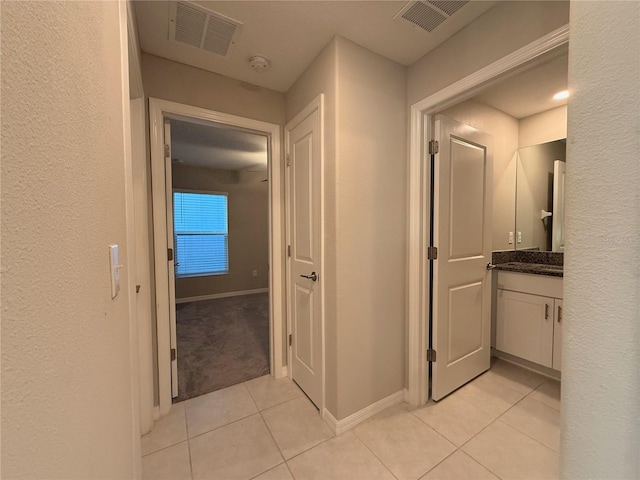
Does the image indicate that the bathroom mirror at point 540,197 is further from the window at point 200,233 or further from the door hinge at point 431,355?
the window at point 200,233

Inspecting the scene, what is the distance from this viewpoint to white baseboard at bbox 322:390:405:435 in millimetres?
1570

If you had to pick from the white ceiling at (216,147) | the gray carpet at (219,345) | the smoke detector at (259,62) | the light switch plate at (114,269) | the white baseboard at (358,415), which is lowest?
the gray carpet at (219,345)

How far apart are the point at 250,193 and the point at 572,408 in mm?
5163

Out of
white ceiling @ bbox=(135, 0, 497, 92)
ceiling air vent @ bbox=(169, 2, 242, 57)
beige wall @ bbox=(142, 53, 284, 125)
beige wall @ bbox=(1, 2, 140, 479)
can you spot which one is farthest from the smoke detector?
beige wall @ bbox=(1, 2, 140, 479)

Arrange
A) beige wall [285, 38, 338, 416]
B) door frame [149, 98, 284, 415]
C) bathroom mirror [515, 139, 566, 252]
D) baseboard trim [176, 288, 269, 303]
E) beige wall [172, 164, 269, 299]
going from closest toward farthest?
1. beige wall [285, 38, 338, 416]
2. door frame [149, 98, 284, 415]
3. bathroom mirror [515, 139, 566, 252]
4. baseboard trim [176, 288, 269, 303]
5. beige wall [172, 164, 269, 299]

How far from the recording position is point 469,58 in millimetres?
1443

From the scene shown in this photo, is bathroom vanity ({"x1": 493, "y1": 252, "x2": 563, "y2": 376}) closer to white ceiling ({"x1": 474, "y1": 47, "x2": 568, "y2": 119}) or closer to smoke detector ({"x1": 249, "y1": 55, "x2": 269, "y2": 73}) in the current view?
white ceiling ({"x1": 474, "y1": 47, "x2": 568, "y2": 119})

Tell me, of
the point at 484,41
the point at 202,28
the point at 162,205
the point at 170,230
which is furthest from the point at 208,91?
the point at 484,41

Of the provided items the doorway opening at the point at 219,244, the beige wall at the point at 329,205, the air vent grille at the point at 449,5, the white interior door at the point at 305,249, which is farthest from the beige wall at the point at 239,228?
the air vent grille at the point at 449,5

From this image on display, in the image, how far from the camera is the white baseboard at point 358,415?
1.57 metres

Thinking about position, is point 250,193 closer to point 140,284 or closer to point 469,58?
point 140,284

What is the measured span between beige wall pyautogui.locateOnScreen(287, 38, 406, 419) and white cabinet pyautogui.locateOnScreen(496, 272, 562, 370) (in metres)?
1.19

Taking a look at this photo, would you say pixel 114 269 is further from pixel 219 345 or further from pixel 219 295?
pixel 219 295

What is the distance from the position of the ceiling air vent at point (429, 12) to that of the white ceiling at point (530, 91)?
0.69 m
